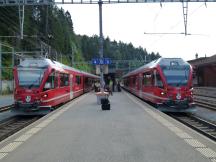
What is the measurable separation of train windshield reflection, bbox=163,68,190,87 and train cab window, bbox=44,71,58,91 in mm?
5838

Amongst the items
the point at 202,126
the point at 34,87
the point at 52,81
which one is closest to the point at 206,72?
the point at 52,81

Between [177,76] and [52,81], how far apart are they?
6531 millimetres

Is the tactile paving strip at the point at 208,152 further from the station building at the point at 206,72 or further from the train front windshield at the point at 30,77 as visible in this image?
the station building at the point at 206,72

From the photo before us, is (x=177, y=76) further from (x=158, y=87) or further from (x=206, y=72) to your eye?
(x=206, y=72)

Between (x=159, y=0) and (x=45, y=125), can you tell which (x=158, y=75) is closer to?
(x=159, y=0)

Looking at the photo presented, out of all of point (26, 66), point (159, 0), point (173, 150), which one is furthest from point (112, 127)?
point (159, 0)

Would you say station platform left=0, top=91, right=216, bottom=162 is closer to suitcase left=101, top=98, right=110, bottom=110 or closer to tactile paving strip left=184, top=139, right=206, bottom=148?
tactile paving strip left=184, top=139, right=206, bottom=148

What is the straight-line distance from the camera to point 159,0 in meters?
26.7

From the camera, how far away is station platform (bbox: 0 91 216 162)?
30.8 feet

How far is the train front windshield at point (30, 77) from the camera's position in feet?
71.7

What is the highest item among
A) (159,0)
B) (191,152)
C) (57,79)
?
(159,0)

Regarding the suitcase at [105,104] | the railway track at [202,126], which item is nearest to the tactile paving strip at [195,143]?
the railway track at [202,126]

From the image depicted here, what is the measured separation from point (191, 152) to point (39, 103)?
41.9ft

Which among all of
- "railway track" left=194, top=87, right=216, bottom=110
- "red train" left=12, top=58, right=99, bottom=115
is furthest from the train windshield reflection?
"red train" left=12, top=58, right=99, bottom=115
